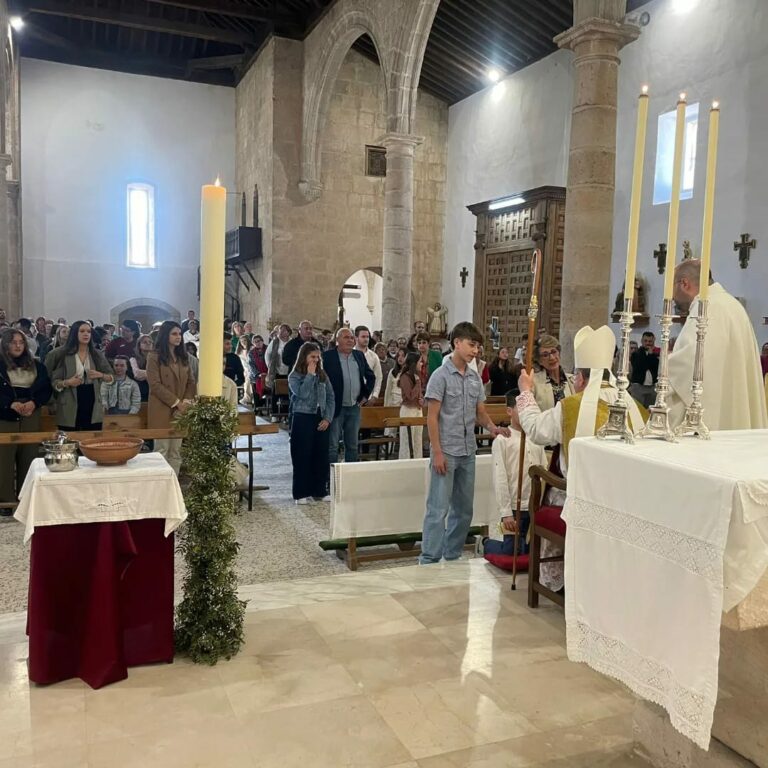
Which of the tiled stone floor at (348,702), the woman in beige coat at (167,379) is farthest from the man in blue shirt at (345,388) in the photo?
the tiled stone floor at (348,702)

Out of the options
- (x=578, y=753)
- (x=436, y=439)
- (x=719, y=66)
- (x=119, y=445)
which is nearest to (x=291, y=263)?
(x=719, y=66)

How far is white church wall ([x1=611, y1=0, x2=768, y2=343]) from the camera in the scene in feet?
33.3

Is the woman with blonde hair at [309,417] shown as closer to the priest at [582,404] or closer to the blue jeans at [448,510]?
the blue jeans at [448,510]

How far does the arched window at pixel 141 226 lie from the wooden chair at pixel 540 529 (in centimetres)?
1848

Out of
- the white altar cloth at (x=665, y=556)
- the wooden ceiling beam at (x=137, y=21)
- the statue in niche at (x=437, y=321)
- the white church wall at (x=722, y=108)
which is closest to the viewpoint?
the white altar cloth at (x=665, y=556)

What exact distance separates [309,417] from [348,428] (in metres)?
0.71

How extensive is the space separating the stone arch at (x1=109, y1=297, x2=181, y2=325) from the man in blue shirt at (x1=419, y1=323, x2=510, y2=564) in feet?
56.5

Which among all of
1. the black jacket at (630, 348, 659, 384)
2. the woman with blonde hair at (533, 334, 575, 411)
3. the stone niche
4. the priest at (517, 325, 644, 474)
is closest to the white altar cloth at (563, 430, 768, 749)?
the priest at (517, 325, 644, 474)

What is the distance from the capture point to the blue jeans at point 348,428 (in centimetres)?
707

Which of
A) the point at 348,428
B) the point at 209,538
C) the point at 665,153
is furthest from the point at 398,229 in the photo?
the point at 209,538

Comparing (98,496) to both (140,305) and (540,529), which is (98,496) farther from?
(140,305)

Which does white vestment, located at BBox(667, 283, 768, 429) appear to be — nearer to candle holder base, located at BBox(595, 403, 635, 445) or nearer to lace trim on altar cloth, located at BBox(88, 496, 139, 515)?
candle holder base, located at BBox(595, 403, 635, 445)

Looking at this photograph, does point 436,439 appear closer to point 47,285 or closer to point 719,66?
point 719,66

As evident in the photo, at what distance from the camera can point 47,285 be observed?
19.4 metres
